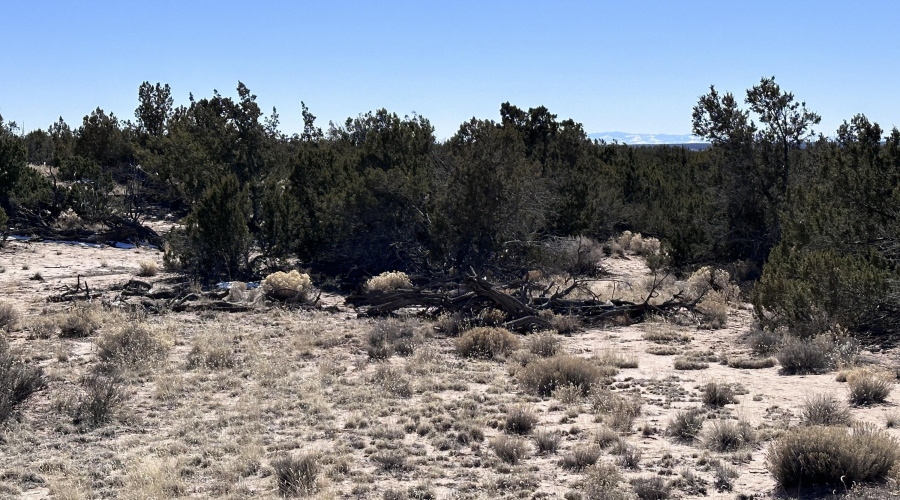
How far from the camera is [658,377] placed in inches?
396

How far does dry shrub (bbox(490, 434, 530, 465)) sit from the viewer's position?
6.92 metres

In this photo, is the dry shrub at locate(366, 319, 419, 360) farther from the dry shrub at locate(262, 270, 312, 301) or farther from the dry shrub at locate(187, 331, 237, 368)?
the dry shrub at locate(262, 270, 312, 301)

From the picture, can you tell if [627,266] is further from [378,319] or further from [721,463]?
[721,463]

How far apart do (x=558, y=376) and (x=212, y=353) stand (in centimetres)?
500

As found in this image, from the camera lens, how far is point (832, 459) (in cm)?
588

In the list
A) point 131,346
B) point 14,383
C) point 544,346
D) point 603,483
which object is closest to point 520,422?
point 603,483

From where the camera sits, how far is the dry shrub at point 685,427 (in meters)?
7.40

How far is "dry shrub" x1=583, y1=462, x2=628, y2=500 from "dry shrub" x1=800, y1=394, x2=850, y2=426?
2.31 m

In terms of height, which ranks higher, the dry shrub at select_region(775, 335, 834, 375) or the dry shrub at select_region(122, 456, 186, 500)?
the dry shrub at select_region(775, 335, 834, 375)

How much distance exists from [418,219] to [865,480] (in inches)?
565

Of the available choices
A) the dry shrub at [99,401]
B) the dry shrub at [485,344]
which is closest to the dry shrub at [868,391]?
the dry shrub at [485,344]

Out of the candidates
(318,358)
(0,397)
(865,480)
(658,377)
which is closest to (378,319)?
(318,358)

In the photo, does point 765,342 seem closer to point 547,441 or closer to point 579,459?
point 547,441

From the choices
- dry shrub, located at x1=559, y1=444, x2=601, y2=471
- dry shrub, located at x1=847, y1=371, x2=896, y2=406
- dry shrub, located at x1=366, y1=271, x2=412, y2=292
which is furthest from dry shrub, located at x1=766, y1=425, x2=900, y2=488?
dry shrub, located at x1=366, y1=271, x2=412, y2=292
